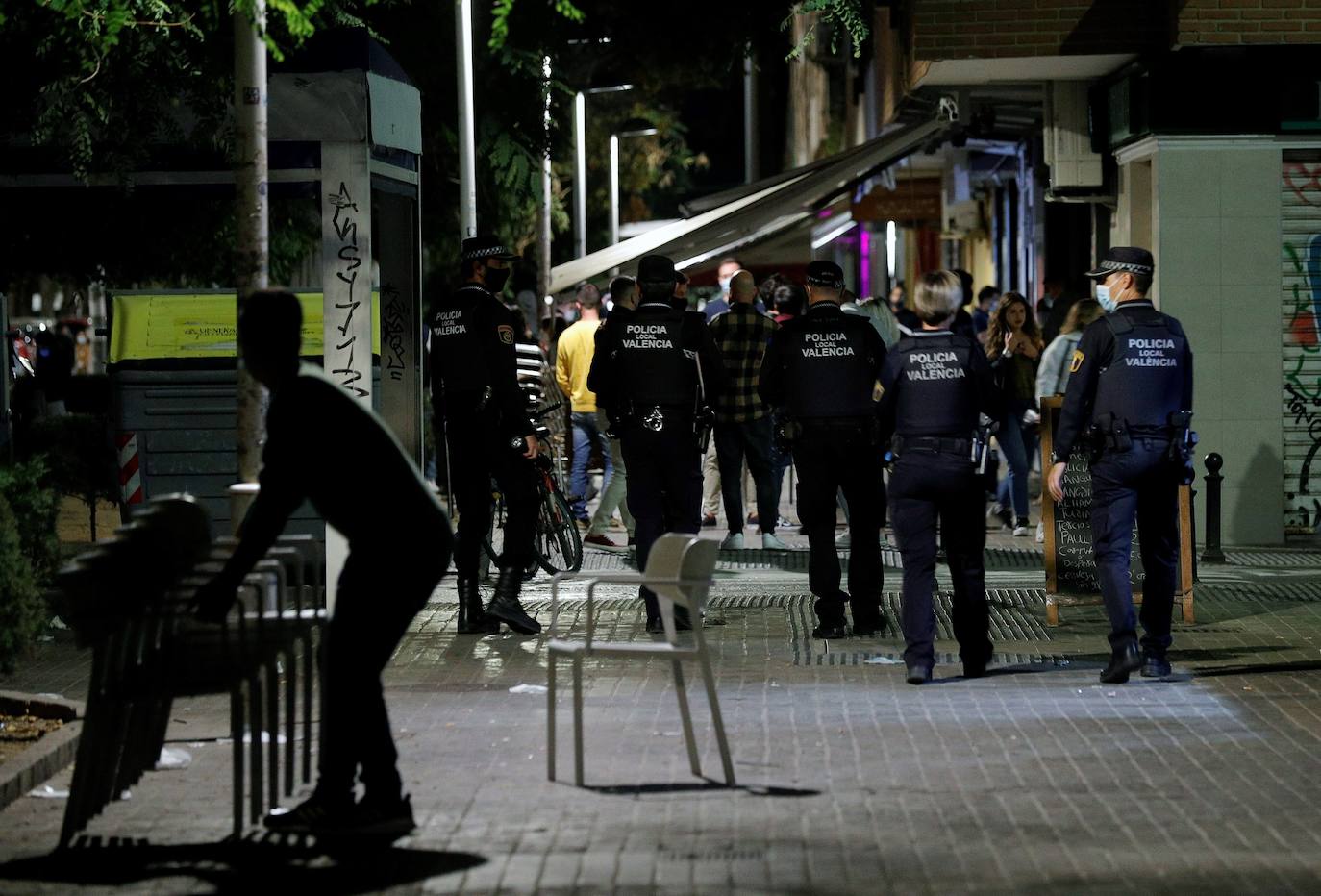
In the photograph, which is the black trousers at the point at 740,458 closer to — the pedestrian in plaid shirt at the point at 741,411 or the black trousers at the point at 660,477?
the pedestrian in plaid shirt at the point at 741,411

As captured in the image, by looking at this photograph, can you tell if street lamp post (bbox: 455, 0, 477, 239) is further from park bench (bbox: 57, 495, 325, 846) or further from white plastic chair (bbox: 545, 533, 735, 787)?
park bench (bbox: 57, 495, 325, 846)

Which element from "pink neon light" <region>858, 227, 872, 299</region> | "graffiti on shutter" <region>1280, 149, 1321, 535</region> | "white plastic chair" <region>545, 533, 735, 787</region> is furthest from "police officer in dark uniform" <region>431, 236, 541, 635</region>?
"pink neon light" <region>858, 227, 872, 299</region>

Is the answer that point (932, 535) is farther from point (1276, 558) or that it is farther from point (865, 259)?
point (865, 259)

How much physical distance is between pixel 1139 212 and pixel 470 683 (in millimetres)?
8670

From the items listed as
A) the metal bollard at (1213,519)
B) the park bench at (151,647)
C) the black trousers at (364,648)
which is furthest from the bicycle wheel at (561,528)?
the black trousers at (364,648)

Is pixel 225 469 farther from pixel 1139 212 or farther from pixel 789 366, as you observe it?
pixel 1139 212

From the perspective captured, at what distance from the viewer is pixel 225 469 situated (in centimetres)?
1385

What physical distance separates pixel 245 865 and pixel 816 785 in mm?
2084

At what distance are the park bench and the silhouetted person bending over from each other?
0.19 meters

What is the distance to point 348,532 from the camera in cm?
695

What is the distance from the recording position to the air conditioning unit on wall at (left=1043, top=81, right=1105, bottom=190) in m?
18.3

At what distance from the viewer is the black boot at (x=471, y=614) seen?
12.1 m

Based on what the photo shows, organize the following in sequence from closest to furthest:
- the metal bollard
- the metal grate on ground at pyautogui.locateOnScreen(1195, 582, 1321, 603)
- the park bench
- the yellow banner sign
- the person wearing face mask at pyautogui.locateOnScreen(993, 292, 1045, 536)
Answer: the park bench → the metal grate on ground at pyautogui.locateOnScreen(1195, 582, 1321, 603) → the yellow banner sign → the metal bollard → the person wearing face mask at pyautogui.locateOnScreen(993, 292, 1045, 536)

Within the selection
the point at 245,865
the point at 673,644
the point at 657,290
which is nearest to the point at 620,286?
the point at 657,290
